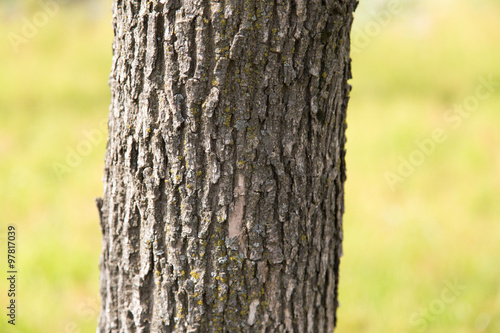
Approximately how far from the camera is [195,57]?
1.37 metres

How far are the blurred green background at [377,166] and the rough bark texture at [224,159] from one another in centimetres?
157

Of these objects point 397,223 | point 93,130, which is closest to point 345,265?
point 397,223

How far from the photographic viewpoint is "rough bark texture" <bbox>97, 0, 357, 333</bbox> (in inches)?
53.9

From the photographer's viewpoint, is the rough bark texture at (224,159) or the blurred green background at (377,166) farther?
the blurred green background at (377,166)

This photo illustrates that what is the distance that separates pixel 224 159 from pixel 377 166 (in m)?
3.52

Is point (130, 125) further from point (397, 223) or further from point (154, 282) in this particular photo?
point (397, 223)

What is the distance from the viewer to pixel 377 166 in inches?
184

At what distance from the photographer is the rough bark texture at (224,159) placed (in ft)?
4.49

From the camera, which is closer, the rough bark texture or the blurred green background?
the rough bark texture

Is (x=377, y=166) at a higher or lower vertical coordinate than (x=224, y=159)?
higher

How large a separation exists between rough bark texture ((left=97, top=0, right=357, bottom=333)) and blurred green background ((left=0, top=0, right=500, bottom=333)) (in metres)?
1.57

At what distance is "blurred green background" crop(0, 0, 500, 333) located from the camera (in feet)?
10.2

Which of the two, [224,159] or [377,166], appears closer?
[224,159]

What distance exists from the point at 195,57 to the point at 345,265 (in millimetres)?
2542
